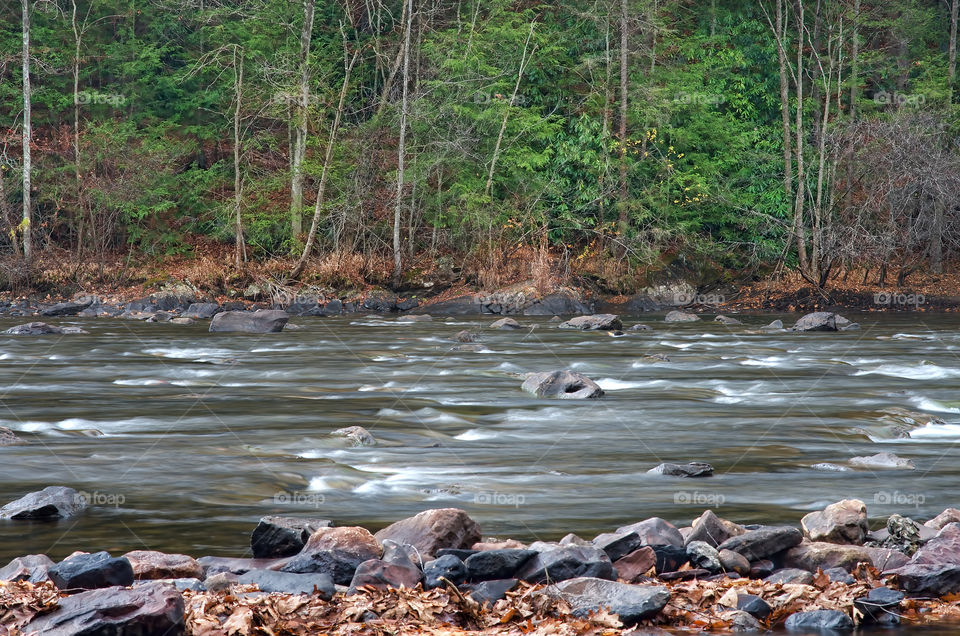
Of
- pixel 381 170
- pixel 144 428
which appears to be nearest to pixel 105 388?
pixel 144 428

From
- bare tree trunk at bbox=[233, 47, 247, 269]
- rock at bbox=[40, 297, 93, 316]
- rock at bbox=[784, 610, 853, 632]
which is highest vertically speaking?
bare tree trunk at bbox=[233, 47, 247, 269]

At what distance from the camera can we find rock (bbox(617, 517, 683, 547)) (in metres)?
5.48

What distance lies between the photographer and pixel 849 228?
90.6ft

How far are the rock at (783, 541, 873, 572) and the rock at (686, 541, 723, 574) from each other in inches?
17.6

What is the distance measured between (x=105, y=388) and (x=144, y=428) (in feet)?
11.3

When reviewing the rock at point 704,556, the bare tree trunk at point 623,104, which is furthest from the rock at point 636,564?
the bare tree trunk at point 623,104

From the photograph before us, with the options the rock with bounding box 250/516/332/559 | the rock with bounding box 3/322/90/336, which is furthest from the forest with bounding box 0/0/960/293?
the rock with bounding box 250/516/332/559

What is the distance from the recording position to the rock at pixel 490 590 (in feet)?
15.6

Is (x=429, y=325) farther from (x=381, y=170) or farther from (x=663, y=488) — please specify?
(x=663, y=488)

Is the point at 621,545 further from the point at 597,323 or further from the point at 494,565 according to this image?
the point at 597,323

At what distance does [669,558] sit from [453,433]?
16.3 feet

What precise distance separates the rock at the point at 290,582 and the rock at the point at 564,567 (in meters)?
0.99

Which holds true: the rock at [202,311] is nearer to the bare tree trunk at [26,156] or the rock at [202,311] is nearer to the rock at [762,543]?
the bare tree trunk at [26,156]

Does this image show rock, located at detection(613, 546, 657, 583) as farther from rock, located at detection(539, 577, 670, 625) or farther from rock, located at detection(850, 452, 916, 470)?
rock, located at detection(850, 452, 916, 470)
